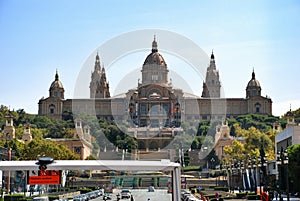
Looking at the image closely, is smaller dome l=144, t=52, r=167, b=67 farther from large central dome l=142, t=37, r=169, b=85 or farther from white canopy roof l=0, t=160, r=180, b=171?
white canopy roof l=0, t=160, r=180, b=171

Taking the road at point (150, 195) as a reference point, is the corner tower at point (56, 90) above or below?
above

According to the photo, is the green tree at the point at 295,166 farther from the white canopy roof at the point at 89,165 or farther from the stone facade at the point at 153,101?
the stone facade at the point at 153,101

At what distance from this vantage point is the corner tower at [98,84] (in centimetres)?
15150

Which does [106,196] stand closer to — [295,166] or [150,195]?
[150,195]

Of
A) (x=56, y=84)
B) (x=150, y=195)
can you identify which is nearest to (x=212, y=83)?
(x=56, y=84)

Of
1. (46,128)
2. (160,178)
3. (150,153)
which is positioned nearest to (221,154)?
(150,153)

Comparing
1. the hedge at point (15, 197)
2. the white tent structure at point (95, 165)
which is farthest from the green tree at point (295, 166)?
the hedge at point (15, 197)

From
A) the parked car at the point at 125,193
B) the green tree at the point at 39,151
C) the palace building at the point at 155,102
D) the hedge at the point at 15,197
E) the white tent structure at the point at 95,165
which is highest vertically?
the palace building at the point at 155,102

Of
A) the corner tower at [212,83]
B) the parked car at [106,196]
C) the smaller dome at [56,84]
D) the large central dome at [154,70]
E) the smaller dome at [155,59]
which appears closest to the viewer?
the parked car at [106,196]

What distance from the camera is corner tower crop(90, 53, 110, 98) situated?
152 meters

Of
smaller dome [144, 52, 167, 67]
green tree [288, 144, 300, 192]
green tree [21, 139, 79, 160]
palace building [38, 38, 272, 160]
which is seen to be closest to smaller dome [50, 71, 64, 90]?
palace building [38, 38, 272, 160]

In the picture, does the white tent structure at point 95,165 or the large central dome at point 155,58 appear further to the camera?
the large central dome at point 155,58

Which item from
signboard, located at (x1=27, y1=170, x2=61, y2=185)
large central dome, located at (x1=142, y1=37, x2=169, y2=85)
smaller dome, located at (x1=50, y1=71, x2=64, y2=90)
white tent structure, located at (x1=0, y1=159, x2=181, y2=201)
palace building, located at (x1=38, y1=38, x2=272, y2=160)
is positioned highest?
large central dome, located at (x1=142, y1=37, x2=169, y2=85)

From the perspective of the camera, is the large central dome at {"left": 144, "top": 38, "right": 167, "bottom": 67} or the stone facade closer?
the stone facade
